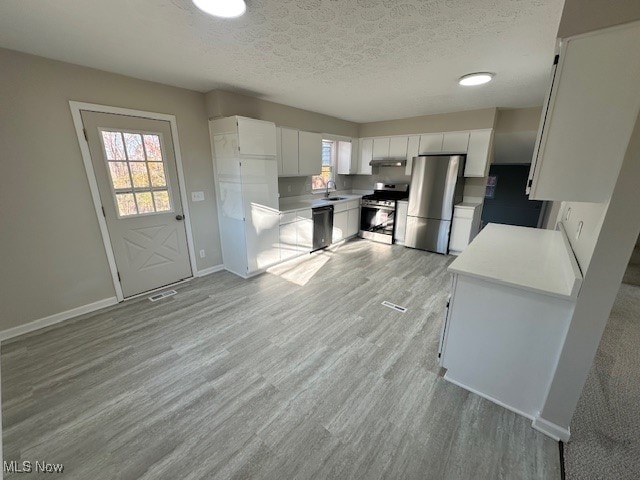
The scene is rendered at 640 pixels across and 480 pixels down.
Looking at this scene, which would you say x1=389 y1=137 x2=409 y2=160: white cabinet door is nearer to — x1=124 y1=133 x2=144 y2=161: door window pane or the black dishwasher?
the black dishwasher

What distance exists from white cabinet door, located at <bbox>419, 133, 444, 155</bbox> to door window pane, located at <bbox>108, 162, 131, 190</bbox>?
183 inches

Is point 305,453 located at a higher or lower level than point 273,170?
lower

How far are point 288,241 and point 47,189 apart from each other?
273 centimetres

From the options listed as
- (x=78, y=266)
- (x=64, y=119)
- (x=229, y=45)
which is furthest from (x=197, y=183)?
(x=229, y=45)

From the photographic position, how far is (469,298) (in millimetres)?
1707

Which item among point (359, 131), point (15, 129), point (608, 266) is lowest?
point (608, 266)

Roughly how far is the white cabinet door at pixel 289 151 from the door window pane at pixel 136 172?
65.5 inches

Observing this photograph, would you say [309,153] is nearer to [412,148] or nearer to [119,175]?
[412,148]

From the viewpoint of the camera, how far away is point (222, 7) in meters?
1.51

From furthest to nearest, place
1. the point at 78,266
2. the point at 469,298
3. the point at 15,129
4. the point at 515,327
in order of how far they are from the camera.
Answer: the point at 78,266 → the point at 15,129 → the point at 469,298 → the point at 515,327

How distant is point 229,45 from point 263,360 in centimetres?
257

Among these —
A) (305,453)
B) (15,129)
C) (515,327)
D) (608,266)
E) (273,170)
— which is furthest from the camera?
(273,170)

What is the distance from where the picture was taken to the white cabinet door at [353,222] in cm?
527

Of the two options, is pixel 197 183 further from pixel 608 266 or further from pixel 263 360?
pixel 608 266
